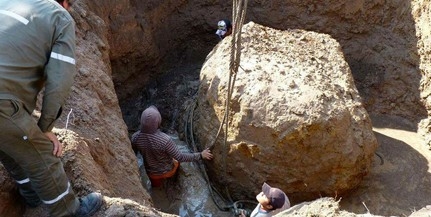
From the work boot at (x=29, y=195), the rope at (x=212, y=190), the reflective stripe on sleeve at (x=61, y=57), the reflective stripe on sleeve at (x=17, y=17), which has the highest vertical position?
the reflective stripe on sleeve at (x=17, y=17)

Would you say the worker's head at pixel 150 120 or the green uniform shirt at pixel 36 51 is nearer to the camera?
the green uniform shirt at pixel 36 51

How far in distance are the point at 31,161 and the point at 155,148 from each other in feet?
7.23

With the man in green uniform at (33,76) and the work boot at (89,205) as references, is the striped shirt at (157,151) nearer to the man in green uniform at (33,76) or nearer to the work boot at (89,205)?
the work boot at (89,205)

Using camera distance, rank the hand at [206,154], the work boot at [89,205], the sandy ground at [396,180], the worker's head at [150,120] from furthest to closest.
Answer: the sandy ground at [396,180] → the hand at [206,154] → the worker's head at [150,120] → the work boot at [89,205]

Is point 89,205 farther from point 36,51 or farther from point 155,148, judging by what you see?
point 155,148

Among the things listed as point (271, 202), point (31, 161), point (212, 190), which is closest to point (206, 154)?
point (212, 190)

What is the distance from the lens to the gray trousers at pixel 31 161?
253 cm

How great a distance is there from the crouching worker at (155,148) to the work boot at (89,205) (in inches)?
68.4

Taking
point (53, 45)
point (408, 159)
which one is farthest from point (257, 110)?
point (53, 45)

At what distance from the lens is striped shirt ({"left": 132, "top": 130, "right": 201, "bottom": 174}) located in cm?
482

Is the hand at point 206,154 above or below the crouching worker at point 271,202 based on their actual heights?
below

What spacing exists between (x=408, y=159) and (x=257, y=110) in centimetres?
212

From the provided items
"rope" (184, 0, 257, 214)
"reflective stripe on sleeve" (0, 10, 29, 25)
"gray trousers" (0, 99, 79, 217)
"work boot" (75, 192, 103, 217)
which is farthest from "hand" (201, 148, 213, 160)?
"reflective stripe on sleeve" (0, 10, 29, 25)

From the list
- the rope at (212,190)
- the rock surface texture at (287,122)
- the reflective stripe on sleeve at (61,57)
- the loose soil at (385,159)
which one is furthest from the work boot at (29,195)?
the rope at (212,190)
